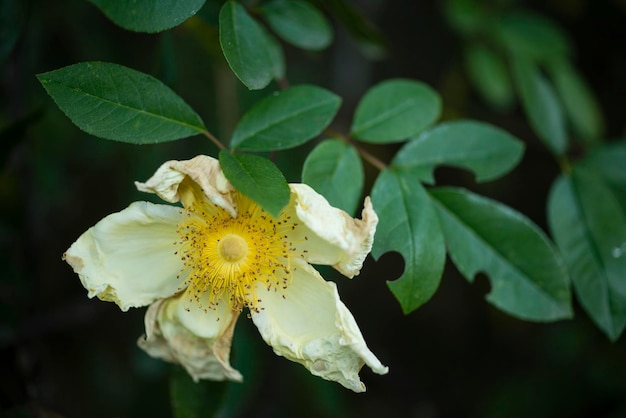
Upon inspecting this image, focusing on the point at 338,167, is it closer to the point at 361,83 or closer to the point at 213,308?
the point at 213,308

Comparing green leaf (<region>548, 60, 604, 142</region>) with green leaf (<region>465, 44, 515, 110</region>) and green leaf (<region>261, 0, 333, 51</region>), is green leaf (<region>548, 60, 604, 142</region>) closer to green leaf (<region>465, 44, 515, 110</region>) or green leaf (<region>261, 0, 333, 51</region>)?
green leaf (<region>465, 44, 515, 110</region>)

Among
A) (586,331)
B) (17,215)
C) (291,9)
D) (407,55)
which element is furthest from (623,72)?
(17,215)

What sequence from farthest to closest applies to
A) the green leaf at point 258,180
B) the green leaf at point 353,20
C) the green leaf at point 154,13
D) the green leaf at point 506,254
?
the green leaf at point 353,20
the green leaf at point 506,254
the green leaf at point 154,13
the green leaf at point 258,180

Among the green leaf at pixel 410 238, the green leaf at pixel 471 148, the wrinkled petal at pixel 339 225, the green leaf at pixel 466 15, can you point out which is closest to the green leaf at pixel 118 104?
the wrinkled petal at pixel 339 225

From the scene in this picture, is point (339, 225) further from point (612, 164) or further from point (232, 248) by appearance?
point (612, 164)

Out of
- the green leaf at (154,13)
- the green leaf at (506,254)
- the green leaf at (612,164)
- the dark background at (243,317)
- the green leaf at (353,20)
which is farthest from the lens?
the dark background at (243,317)

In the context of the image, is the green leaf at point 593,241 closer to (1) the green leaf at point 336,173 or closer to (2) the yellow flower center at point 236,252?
(1) the green leaf at point 336,173
